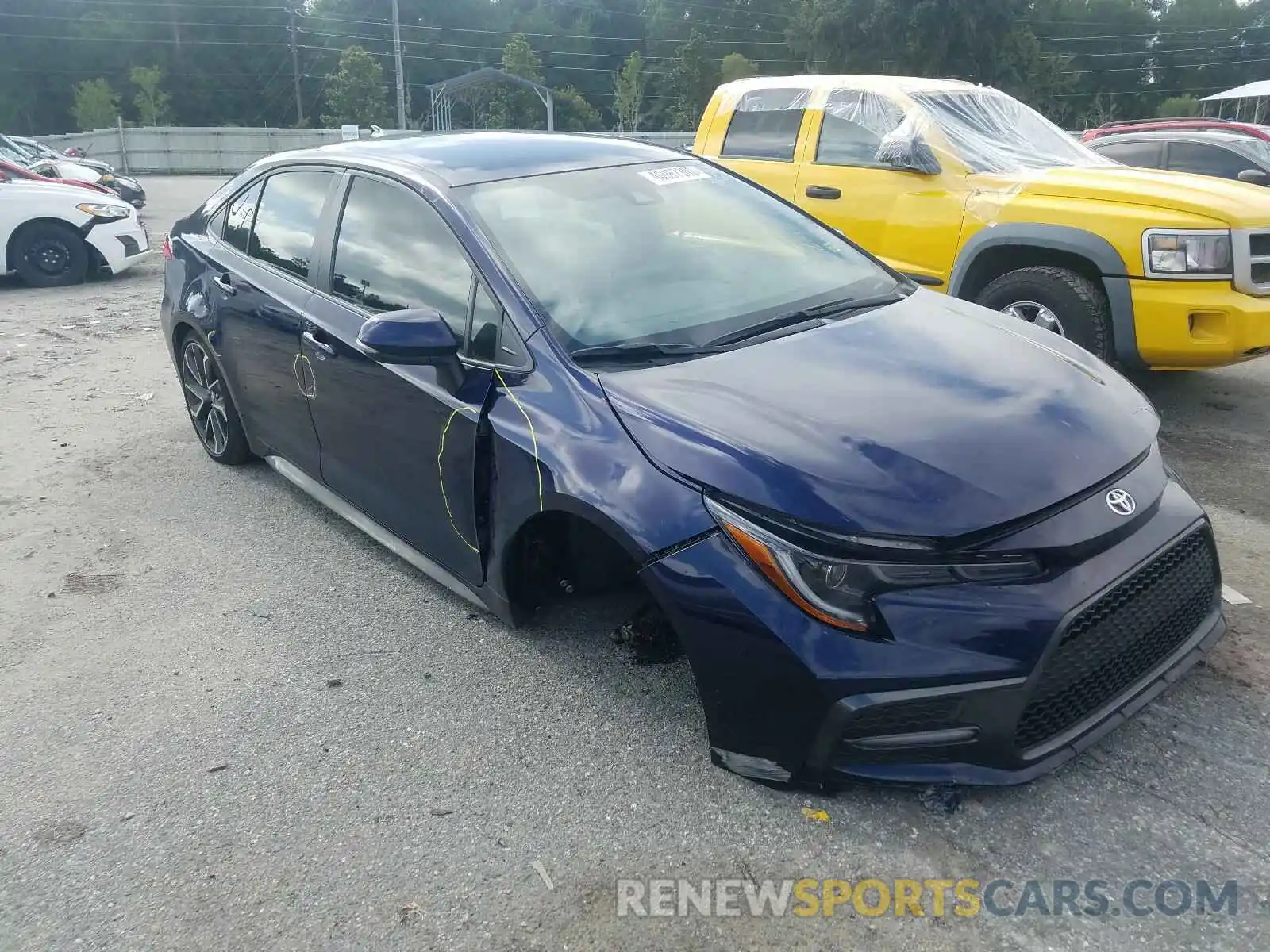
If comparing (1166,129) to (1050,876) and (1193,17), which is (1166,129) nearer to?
(1050,876)

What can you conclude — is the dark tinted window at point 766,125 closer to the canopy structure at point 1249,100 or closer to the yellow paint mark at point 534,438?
the yellow paint mark at point 534,438

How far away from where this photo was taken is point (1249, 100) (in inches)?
1810

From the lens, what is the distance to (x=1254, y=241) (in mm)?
4949

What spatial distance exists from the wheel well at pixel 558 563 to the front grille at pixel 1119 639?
3.50ft

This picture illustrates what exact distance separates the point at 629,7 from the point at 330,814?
99.2 meters

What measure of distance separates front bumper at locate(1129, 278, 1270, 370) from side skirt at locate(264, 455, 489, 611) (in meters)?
3.69

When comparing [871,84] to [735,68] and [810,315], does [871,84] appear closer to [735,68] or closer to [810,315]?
[810,315]

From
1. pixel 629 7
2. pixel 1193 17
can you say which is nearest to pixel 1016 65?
pixel 1193 17

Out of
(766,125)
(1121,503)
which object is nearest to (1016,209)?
(766,125)

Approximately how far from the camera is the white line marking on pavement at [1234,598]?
11.2 ft

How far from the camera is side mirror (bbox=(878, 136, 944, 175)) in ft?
19.0

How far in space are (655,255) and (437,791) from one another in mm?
1805

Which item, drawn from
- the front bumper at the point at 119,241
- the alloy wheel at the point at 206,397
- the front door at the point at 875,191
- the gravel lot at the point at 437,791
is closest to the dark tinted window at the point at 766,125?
the front door at the point at 875,191

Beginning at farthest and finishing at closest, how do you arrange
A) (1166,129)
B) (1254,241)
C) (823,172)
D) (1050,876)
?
(1166,129)
(823,172)
(1254,241)
(1050,876)
